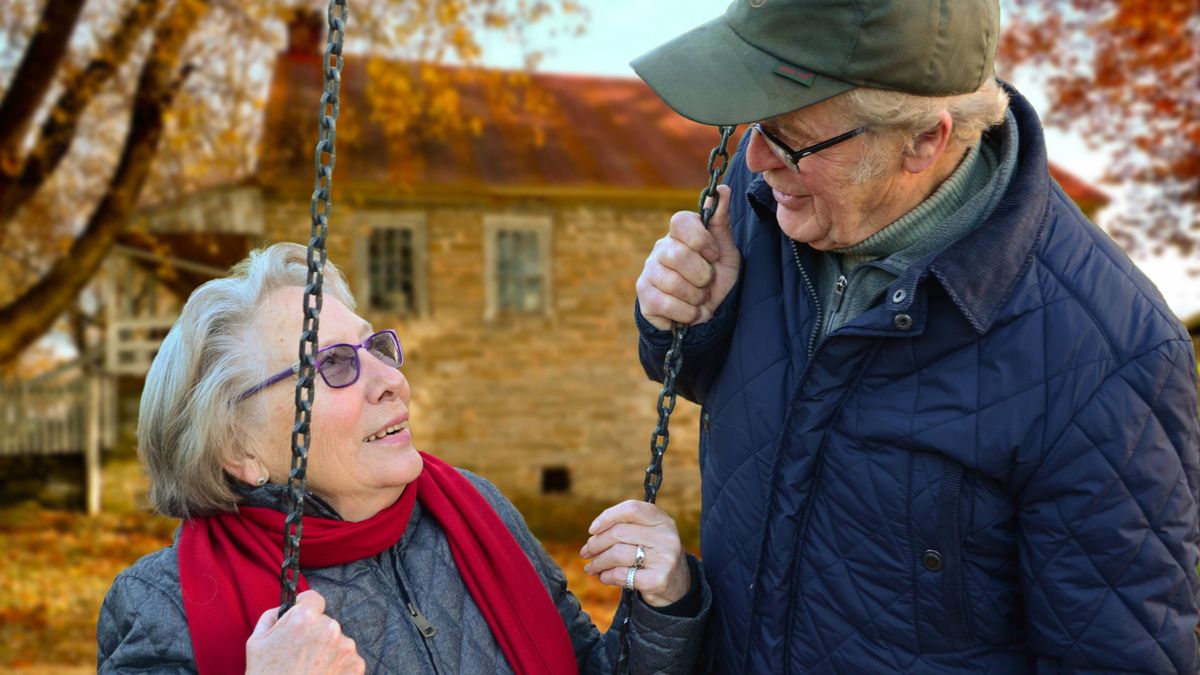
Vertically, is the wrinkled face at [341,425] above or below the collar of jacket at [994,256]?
below

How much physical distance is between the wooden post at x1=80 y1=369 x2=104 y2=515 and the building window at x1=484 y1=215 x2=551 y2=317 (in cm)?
610

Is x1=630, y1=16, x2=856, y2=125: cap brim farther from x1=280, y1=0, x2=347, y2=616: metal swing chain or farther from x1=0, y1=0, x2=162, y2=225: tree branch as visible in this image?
x1=0, y1=0, x2=162, y2=225: tree branch

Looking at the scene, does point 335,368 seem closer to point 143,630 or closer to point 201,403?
point 201,403

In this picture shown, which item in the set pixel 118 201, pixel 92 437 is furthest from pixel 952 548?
pixel 92 437

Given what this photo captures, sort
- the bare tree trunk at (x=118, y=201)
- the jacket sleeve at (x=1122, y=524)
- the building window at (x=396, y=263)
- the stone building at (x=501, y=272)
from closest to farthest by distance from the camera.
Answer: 1. the jacket sleeve at (x=1122, y=524)
2. the bare tree trunk at (x=118, y=201)
3. the stone building at (x=501, y=272)
4. the building window at (x=396, y=263)

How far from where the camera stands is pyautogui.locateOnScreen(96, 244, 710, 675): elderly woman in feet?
6.98

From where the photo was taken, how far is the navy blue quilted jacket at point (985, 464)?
1.73 meters

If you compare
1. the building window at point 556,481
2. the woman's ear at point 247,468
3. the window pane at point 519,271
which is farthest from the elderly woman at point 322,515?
the building window at point 556,481

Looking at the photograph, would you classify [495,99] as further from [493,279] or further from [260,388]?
[260,388]

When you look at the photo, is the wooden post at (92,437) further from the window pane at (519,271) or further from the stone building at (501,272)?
the window pane at (519,271)

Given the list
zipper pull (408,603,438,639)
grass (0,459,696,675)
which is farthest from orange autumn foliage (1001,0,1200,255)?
zipper pull (408,603,438,639)

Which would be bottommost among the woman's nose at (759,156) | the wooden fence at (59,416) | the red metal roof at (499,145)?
the wooden fence at (59,416)

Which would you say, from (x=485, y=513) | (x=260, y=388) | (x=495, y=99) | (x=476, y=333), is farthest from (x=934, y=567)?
(x=476, y=333)

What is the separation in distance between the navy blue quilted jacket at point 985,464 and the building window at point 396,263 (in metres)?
13.0
